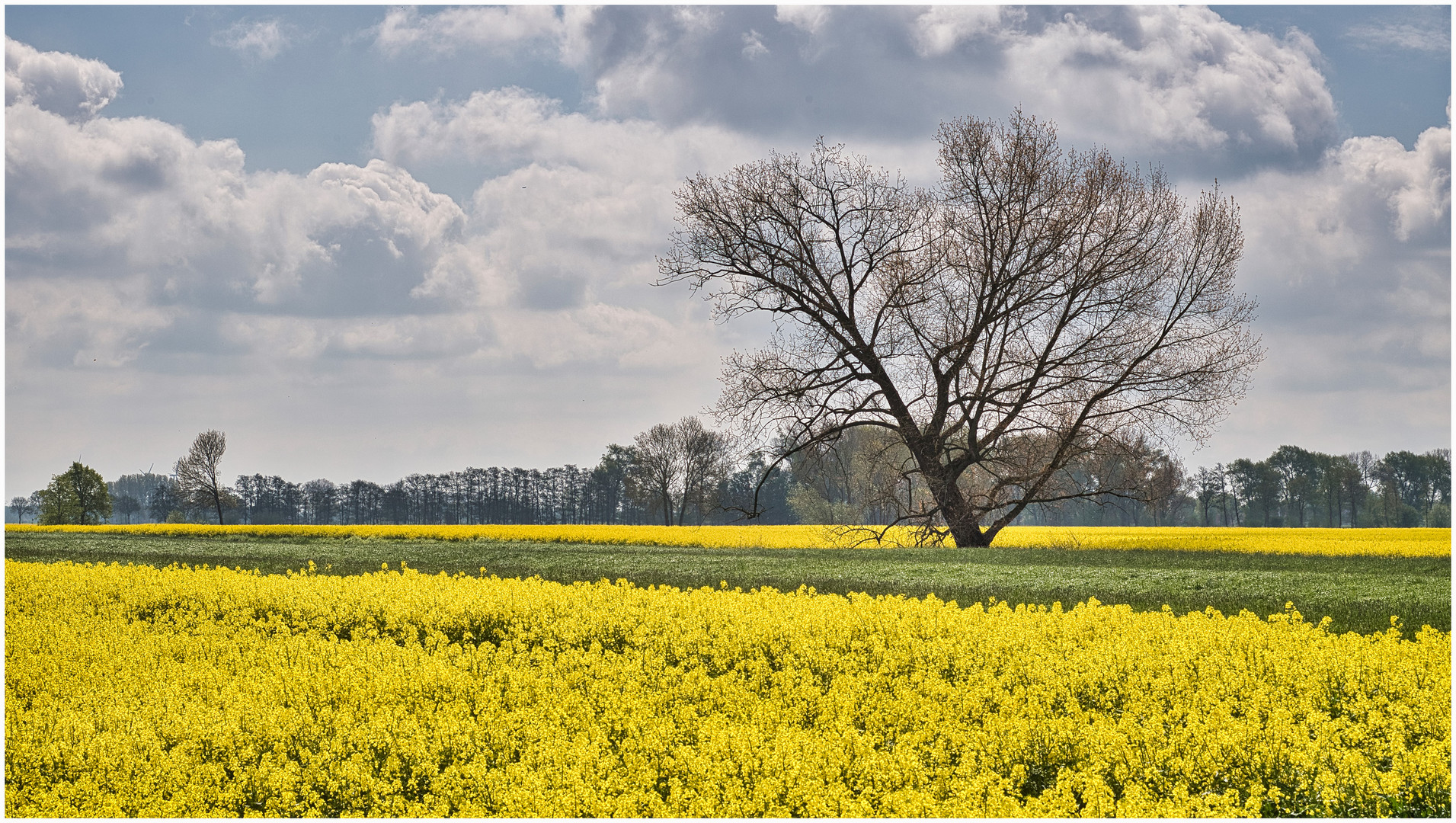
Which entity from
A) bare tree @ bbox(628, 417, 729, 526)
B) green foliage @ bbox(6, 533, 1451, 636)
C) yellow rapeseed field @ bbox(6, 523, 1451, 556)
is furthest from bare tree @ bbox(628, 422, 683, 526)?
green foliage @ bbox(6, 533, 1451, 636)

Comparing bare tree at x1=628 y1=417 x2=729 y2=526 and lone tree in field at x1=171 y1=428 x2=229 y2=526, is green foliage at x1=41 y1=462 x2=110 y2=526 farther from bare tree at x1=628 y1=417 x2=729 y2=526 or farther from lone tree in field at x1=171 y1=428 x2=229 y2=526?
bare tree at x1=628 y1=417 x2=729 y2=526

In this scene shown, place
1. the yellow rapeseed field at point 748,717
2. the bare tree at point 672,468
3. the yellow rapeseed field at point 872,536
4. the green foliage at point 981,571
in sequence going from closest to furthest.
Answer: the yellow rapeseed field at point 748,717, the green foliage at point 981,571, the yellow rapeseed field at point 872,536, the bare tree at point 672,468

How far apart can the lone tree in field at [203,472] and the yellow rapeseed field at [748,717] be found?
181 feet

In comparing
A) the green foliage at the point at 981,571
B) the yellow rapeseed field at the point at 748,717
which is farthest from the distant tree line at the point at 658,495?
the yellow rapeseed field at the point at 748,717

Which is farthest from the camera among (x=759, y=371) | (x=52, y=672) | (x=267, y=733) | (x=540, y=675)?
(x=759, y=371)

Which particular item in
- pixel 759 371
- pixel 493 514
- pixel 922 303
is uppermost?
pixel 922 303

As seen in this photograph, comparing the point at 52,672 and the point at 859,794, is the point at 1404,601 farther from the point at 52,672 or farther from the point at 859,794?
the point at 52,672

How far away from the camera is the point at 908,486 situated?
2289 cm

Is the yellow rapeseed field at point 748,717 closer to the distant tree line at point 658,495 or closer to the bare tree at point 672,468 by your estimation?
the distant tree line at point 658,495

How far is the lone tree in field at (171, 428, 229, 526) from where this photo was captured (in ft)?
189

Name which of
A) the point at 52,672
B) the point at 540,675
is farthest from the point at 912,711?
the point at 52,672

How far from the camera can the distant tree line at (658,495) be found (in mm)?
57469

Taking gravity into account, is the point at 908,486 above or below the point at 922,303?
below

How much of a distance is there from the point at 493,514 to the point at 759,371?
2330 inches
